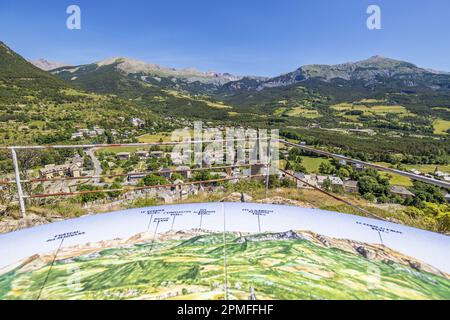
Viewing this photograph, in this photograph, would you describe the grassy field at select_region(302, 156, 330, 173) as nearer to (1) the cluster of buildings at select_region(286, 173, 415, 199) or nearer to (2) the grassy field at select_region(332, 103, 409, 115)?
(1) the cluster of buildings at select_region(286, 173, 415, 199)

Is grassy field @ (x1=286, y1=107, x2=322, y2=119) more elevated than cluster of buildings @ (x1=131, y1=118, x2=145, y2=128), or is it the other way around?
grassy field @ (x1=286, y1=107, x2=322, y2=119)

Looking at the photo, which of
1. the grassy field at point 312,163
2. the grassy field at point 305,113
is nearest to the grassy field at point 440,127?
the grassy field at point 305,113

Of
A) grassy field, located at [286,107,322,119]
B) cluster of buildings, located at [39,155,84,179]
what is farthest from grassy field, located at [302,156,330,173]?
grassy field, located at [286,107,322,119]

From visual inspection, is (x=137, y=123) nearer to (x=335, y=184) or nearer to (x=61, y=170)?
(x=335, y=184)

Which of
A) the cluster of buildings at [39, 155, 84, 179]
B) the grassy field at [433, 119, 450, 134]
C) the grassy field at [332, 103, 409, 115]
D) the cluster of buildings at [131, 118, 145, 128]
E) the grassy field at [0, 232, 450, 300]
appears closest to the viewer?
the grassy field at [0, 232, 450, 300]

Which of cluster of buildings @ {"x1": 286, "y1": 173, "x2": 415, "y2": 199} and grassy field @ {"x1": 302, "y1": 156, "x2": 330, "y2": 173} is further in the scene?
grassy field @ {"x1": 302, "y1": 156, "x2": 330, "y2": 173}

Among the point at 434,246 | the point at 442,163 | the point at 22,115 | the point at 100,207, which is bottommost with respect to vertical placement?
the point at 442,163

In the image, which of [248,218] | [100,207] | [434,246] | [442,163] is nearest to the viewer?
[434,246]

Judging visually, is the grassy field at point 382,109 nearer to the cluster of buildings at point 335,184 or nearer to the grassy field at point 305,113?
the grassy field at point 305,113
